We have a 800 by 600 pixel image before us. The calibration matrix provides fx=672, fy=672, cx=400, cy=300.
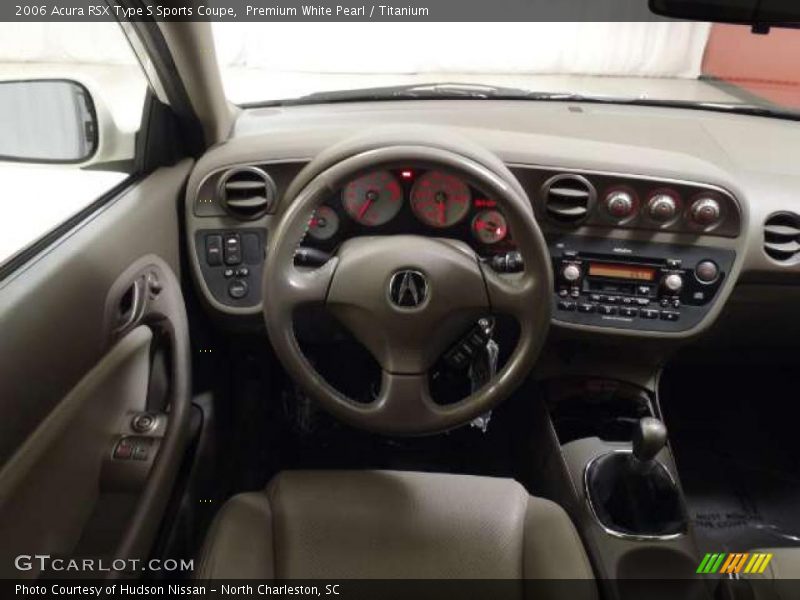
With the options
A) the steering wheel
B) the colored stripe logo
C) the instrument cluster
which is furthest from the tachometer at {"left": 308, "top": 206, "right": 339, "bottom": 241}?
the colored stripe logo

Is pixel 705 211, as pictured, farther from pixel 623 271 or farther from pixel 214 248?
pixel 214 248

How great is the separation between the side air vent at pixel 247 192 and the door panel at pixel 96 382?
0.12m

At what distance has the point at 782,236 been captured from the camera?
5.47 ft

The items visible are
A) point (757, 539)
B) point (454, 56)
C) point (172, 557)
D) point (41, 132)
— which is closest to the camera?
point (172, 557)

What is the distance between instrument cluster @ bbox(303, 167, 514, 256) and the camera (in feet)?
4.67

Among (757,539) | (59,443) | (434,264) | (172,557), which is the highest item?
(434,264)

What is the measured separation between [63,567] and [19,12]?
1.17m

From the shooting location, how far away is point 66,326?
3.62ft

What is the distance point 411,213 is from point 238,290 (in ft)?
1.50

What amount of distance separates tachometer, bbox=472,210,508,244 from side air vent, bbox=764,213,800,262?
70cm

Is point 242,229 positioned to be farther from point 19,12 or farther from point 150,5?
point 19,12

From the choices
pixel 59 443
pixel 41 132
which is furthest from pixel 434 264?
pixel 41 132

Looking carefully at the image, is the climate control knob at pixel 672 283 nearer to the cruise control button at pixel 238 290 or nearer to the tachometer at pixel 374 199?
the tachometer at pixel 374 199

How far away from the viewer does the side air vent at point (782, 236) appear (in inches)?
65.1
